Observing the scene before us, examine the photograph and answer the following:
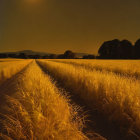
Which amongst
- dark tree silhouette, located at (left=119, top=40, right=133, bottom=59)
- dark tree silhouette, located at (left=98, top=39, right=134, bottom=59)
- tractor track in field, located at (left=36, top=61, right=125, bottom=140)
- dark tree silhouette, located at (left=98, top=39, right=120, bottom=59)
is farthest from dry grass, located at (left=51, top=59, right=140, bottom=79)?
dark tree silhouette, located at (left=98, top=39, right=120, bottom=59)

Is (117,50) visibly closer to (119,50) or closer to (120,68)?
(119,50)

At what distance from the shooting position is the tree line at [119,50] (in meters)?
48.5

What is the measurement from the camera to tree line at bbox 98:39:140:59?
159 ft

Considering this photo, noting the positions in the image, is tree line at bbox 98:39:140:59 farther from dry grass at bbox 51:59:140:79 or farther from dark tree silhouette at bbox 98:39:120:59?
dry grass at bbox 51:59:140:79

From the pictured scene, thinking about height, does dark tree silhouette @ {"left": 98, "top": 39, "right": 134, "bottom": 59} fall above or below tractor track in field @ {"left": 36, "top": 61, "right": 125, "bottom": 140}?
above

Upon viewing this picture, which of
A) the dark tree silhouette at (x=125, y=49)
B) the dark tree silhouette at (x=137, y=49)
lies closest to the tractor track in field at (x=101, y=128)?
the dark tree silhouette at (x=137, y=49)

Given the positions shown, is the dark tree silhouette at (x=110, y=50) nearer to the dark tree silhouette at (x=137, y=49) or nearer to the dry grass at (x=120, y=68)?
the dark tree silhouette at (x=137, y=49)

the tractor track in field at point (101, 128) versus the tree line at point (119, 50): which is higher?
the tree line at point (119, 50)

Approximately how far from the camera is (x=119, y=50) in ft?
174

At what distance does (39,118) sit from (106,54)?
56.8 meters

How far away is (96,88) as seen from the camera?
3963 mm

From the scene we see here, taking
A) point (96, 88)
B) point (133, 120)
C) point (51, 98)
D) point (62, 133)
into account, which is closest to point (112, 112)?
point (133, 120)

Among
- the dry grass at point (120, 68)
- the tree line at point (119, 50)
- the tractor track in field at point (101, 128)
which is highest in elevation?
the tree line at point (119, 50)

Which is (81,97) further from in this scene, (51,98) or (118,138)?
(118,138)
